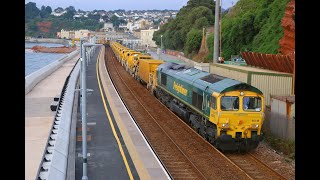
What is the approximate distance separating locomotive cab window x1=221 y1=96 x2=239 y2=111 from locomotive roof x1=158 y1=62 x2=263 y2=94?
364 millimetres

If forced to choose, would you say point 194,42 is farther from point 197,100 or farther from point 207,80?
point 207,80

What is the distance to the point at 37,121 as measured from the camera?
29.4 m

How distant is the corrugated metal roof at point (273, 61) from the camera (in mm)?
28719

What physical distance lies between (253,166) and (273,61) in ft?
47.7

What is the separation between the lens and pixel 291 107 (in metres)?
21.9

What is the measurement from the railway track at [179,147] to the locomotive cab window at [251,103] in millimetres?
2408

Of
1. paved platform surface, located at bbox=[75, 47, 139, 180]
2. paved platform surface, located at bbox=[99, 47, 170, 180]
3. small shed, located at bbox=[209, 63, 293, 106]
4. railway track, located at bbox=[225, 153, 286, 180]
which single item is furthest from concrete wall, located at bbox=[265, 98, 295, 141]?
paved platform surface, located at bbox=[75, 47, 139, 180]

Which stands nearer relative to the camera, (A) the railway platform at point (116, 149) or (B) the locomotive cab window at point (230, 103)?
(A) the railway platform at point (116, 149)

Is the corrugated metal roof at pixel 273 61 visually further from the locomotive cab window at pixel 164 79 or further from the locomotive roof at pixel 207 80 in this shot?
the locomotive cab window at pixel 164 79

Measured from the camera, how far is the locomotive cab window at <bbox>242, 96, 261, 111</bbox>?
1942 cm

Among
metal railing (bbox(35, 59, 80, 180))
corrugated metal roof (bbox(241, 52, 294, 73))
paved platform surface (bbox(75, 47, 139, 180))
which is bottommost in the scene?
paved platform surface (bbox(75, 47, 139, 180))

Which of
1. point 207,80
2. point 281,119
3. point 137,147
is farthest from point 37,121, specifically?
point 281,119

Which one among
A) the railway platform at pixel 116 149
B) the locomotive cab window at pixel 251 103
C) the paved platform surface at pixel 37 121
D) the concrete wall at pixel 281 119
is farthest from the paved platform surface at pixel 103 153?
the concrete wall at pixel 281 119

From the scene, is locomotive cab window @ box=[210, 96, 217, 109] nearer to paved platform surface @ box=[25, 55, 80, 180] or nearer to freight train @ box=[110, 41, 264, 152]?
freight train @ box=[110, 41, 264, 152]
